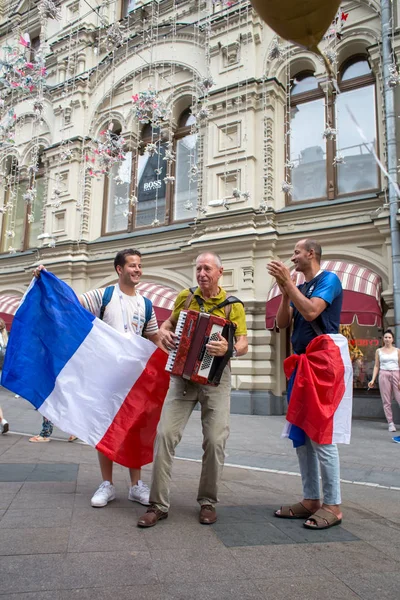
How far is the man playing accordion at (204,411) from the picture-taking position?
10.9ft

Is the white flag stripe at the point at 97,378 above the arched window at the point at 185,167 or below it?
below

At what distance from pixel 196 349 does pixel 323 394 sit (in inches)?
38.3

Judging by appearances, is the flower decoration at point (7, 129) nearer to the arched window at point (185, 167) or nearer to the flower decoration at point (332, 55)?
the arched window at point (185, 167)

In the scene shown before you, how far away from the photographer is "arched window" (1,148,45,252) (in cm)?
1670

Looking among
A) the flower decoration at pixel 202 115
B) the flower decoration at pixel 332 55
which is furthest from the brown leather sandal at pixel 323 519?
the flower decoration at pixel 202 115

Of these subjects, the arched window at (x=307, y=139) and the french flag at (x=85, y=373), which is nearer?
the french flag at (x=85, y=373)

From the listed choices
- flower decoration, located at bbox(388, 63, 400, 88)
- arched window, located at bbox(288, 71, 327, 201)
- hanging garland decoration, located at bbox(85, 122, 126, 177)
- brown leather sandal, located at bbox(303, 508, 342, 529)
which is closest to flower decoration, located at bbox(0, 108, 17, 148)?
hanging garland decoration, located at bbox(85, 122, 126, 177)

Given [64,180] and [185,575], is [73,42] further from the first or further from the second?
[185,575]

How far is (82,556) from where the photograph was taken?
100 inches

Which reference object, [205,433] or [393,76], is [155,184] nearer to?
[393,76]

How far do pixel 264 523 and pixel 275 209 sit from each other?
9.33m

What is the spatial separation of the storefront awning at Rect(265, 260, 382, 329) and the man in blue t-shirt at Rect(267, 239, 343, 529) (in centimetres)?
604

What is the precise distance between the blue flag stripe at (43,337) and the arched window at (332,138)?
28.3 feet

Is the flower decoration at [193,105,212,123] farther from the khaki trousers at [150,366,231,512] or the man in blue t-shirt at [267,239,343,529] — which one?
the khaki trousers at [150,366,231,512]
